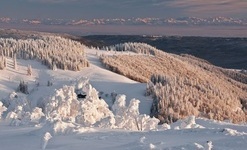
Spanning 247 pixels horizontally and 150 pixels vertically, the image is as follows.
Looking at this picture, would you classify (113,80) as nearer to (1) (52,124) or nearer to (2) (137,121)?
(2) (137,121)

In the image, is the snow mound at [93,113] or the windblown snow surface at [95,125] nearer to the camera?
the windblown snow surface at [95,125]

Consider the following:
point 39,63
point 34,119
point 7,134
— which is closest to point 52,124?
point 7,134

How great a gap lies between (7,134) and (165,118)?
1277 centimetres

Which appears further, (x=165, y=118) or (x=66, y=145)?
(x=165, y=118)

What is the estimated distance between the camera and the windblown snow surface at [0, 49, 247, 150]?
10742mm

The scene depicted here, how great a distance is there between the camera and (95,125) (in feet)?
47.4

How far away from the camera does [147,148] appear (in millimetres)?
9859

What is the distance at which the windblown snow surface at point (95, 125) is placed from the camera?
10742 mm

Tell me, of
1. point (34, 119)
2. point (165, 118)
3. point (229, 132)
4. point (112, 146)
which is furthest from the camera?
point (165, 118)

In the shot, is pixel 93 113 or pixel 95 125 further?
pixel 93 113

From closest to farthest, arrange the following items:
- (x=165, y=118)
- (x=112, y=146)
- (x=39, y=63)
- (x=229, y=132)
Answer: (x=112, y=146) < (x=229, y=132) < (x=165, y=118) < (x=39, y=63)

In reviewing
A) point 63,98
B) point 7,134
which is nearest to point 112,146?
point 7,134

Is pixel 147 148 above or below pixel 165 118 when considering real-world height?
above

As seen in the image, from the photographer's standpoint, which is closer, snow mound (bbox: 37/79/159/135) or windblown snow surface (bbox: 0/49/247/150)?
windblown snow surface (bbox: 0/49/247/150)
